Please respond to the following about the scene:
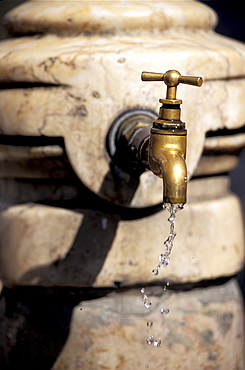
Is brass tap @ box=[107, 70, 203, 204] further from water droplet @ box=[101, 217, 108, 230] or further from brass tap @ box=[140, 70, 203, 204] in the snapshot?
water droplet @ box=[101, 217, 108, 230]

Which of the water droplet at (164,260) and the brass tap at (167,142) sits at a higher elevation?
the brass tap at (167,142)

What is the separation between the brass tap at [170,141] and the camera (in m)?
0.79

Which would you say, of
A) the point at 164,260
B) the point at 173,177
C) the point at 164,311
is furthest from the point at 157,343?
the point at 173,177

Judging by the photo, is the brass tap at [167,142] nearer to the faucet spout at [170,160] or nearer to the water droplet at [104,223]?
the faucet spout at [170,160]

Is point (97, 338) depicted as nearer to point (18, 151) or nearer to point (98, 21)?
point (18, 151)

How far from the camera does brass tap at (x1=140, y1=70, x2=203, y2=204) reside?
0.79 metres

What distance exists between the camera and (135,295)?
104 cm

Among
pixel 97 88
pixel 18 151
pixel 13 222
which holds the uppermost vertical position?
pixel 97 88

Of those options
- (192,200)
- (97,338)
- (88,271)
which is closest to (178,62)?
(192,200)

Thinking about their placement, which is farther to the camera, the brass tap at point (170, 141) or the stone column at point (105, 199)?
the stone column at point (105, 199)

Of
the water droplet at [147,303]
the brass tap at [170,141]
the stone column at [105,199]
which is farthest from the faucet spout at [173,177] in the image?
the water droplet at [147,303]

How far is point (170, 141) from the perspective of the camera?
0.81m

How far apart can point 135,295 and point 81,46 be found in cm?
42

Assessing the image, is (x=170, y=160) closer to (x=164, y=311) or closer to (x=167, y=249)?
(x=167, y=249)
